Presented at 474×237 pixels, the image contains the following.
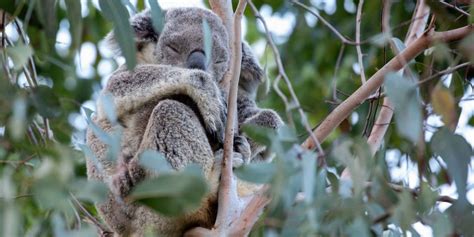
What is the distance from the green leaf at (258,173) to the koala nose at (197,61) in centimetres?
170

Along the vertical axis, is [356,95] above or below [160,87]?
A: above

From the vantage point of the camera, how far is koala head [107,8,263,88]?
395 centimetres

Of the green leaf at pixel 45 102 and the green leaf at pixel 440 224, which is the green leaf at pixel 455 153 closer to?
the green leaf at pixel 440 224

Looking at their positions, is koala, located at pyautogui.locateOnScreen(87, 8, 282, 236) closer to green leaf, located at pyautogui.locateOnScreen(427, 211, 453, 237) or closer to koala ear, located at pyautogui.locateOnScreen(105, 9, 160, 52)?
koala ear, located at pyautogui.locateOnScreen(105, 9, 160, 52)

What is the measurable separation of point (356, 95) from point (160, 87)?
1204 millimetres

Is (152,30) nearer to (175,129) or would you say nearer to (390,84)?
(175,129)

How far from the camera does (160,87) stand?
360 cm

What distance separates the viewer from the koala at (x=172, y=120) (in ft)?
11.1

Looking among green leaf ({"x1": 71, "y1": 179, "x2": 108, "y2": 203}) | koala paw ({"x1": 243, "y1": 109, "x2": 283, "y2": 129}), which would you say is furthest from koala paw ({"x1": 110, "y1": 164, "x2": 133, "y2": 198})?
green leaf ({"x1": 71, "y1": 179, "x2": 108, "y2": 203})

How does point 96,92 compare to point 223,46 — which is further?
point 223,46

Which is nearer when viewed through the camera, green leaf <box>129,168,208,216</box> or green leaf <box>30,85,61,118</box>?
green leaf <box>129,168,208,216</box>

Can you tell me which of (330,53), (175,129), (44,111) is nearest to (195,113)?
(175,129)

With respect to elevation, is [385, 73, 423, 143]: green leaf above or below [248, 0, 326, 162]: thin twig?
above

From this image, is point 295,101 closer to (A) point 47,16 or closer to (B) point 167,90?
(A) point 47,16
